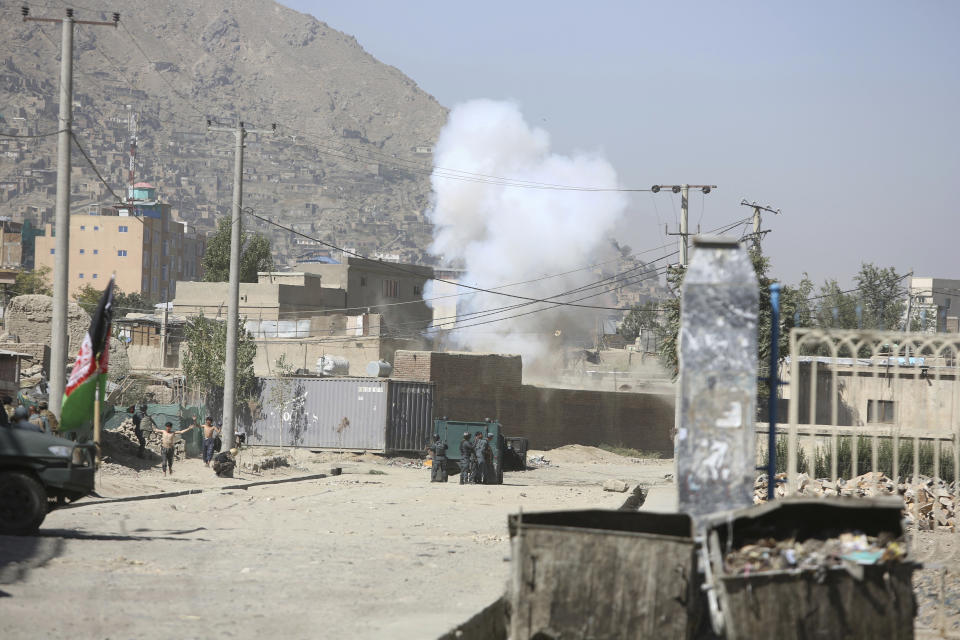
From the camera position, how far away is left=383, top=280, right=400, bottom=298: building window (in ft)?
264

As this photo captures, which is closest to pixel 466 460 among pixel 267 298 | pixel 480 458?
pixel 480 458

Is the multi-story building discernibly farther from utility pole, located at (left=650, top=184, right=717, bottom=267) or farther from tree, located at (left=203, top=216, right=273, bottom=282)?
utility pole, located at (left=650, top=184, right=717, bottom=267)

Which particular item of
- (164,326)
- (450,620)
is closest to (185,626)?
(450,620)

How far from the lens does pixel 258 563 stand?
1114 cm

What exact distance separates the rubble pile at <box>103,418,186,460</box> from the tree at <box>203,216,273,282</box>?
2004 inches

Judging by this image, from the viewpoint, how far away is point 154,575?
1002 centimetres

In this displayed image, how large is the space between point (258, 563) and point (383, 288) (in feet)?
230

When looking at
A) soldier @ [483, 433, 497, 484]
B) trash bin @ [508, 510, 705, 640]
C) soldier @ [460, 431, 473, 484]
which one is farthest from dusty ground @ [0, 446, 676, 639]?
soldier @ [483, 433, 497, 484]

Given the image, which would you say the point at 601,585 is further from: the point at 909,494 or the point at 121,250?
the point at 121,250

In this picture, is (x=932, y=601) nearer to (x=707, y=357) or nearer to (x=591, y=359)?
(x=707, y=357)

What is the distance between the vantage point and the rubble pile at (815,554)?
22.1 feet

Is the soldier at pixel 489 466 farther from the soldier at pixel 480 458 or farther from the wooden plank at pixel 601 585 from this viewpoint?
the wooden plank at pixel 601 585

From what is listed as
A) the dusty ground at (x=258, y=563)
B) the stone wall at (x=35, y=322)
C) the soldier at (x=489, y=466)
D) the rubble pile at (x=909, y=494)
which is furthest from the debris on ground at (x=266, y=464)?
the rubble pile at (x=909, y=494)

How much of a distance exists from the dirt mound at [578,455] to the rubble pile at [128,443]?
56.1ft
